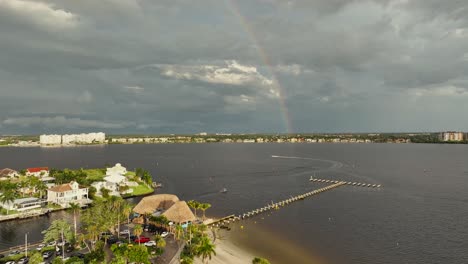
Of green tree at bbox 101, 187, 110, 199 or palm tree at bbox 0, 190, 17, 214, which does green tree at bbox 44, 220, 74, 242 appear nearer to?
palm tree at bbox 0, 190, 17, 214

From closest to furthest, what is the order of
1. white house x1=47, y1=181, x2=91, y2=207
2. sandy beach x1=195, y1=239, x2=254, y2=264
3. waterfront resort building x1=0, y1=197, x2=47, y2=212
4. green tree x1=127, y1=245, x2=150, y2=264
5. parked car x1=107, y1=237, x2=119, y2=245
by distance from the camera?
green tree x1=127, y1=245, x2=150, y2=264 < sandy beach x1=195, y1=239, x2=254, y2=264 < parked car x1=107, y1=237, x2=119, y2=245 < waterfront resort building x1=0, y1=197, x2=47, y2=212 < white house x1=47, y1=181, x2=91, y2=207

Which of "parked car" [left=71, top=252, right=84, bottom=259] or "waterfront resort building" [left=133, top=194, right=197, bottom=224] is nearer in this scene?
"parked car" [left=71, top=252, right=84, bottom=259]

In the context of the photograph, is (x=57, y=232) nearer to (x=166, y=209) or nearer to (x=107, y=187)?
(x=166, y=209)

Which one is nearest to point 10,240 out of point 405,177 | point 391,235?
point 391,235

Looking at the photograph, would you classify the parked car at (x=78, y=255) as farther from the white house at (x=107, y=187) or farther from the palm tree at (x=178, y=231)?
the white house at (x=107, y=187)

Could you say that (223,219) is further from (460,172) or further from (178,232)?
(460,172)

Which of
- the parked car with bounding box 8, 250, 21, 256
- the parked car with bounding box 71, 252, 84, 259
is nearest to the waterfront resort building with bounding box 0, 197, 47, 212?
the parked car with bounding box 8, 250, 21, 256

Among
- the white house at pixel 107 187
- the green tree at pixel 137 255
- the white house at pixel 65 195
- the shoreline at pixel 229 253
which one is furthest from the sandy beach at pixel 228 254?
the white house at pixel 107 187
